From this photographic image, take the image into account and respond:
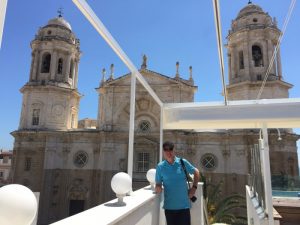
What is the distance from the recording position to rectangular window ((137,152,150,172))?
24.9 meters

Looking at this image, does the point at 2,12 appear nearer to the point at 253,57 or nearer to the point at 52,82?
the point at 52,82

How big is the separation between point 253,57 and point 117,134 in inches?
570

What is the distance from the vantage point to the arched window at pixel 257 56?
26.0 m

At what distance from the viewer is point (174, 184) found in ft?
12.8

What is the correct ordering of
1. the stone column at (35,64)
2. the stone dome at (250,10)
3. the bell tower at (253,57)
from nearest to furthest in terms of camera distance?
the bell tower at (253,57), the stone dome at (250,10), the stone column at (35,64)

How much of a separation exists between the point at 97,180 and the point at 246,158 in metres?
12.9

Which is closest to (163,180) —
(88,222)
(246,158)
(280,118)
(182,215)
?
(182,215)

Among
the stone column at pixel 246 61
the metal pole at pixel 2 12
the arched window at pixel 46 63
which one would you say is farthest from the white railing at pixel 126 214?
the arched window at pixel 46 63

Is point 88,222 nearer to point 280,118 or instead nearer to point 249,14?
point 280,118

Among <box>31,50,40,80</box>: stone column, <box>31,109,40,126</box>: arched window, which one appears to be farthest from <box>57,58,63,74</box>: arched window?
<box>31,109,40,126</box>: arched window

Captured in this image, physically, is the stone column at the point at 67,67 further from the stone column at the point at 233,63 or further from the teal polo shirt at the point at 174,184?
the teal polo shirt at the point at 174,184

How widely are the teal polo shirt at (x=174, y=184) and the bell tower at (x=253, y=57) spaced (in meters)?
21.9

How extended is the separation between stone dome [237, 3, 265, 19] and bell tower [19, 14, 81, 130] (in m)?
17.4

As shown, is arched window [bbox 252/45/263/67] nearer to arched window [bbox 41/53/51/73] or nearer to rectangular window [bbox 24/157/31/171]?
arched window [bbox 41/53/51/73]
